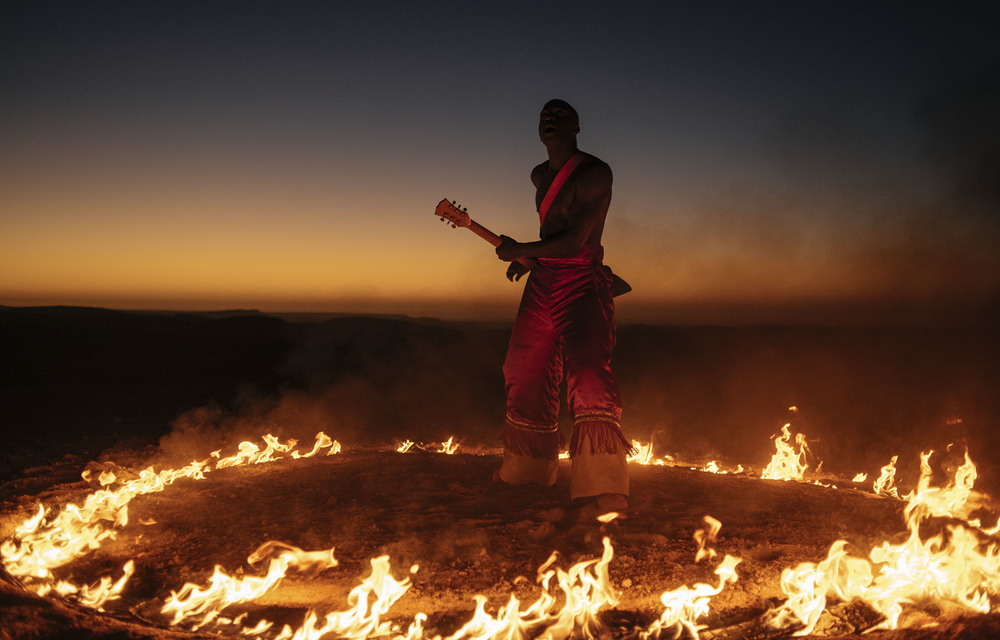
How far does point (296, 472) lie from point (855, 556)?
13.7 ft

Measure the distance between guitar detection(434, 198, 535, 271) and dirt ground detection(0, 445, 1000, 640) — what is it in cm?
183

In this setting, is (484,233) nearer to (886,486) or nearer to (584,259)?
(584,259)

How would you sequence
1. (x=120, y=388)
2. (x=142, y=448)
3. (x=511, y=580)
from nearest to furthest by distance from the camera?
(x=511, y=580) < (x=142, y=448) < (x=120, y=388)

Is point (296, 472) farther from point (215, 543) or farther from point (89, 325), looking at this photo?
point (89, 325)

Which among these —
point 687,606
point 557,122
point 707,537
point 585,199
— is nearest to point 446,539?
point 687,606

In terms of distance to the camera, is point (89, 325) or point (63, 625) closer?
point (63, 625)

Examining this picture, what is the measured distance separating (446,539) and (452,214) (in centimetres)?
227

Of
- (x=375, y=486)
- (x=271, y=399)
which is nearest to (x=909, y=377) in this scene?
(x=271, y=399)

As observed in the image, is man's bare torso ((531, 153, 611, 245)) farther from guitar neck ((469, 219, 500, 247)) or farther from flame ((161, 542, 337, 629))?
flame ((161, 542, 337, 629))

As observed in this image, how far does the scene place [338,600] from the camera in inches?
139

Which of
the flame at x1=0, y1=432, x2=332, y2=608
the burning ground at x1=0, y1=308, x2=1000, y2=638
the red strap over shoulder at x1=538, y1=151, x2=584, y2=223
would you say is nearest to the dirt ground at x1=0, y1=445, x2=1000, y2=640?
the burning ground at x1=0, y1=308, x2=1000, y2=638

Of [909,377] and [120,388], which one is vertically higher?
[909,377]

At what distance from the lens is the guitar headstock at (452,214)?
198 inches

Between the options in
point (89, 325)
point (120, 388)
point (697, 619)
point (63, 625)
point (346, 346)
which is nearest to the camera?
point (63, 625)
